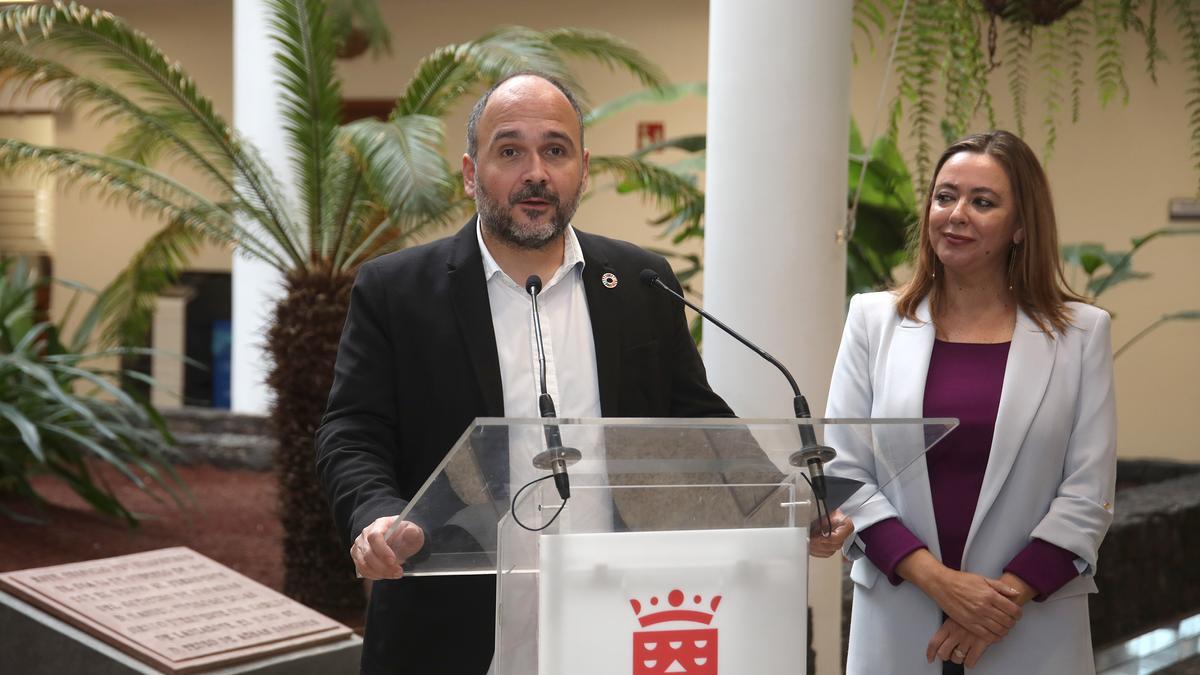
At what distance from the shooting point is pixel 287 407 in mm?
5469

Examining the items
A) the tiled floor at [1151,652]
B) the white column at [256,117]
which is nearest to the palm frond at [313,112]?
the white column at [256,117]

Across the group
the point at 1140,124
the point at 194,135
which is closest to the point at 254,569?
the point at 194,135

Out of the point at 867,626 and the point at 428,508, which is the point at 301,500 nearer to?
the point at 867,626

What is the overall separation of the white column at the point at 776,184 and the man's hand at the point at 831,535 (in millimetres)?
1722

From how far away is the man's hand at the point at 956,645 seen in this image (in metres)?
2.22

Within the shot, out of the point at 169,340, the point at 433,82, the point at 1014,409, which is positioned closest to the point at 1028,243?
the point at 1014,409

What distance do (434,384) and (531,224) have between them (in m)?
0.29

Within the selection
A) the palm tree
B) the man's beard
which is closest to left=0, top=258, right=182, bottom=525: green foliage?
the palm tree

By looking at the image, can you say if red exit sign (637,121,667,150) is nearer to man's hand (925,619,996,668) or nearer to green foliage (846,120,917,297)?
green foliage (846,120,917,297)

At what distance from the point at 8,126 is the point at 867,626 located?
11444 millimetres

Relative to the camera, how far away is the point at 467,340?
2.07 meters

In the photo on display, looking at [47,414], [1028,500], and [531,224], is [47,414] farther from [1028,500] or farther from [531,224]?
[1028,500]

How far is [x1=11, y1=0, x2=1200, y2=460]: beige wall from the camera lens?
868 cm

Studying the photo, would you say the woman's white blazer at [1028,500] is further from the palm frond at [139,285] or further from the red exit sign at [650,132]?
the red exit sign at [650,132]
